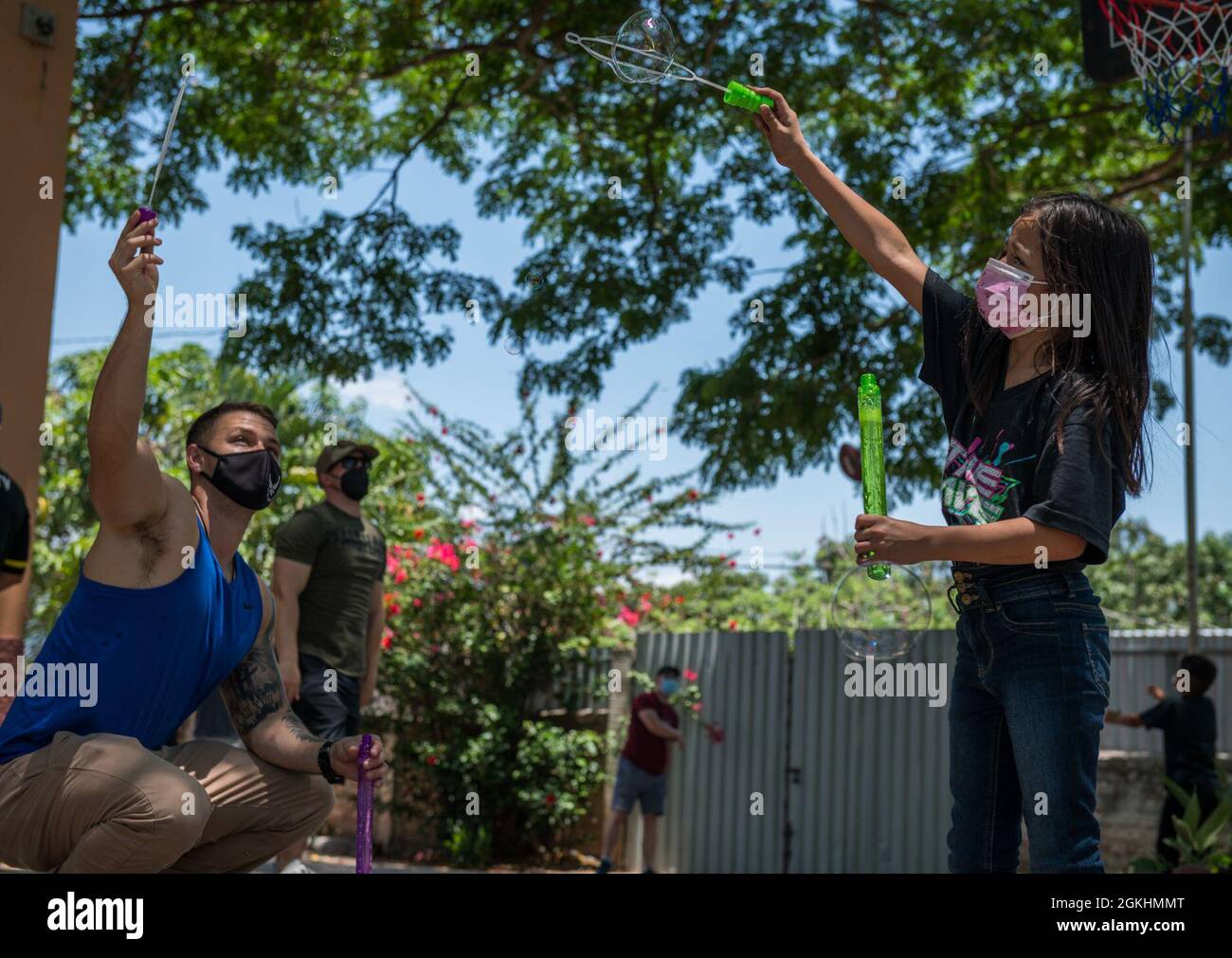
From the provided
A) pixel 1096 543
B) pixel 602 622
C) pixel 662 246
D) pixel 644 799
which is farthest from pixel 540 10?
pixel 1096 543

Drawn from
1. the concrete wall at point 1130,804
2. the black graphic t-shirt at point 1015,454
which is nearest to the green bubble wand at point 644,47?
the black graphic t-shirt at point 1015,454

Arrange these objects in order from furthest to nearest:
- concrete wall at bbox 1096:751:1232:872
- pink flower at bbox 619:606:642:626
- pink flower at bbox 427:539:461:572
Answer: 1. pink flower at bbox 619:606:642:626
2. pink flower at bbox 427:539:461:572
3. concrete wall at bbox 1096:751:1232:872

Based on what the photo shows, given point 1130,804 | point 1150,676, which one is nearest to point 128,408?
point 1130,804

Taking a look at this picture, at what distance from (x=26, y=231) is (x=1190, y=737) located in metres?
7.46

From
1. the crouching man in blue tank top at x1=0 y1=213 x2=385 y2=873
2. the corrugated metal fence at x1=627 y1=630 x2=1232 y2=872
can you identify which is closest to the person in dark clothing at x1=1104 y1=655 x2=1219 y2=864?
the corrugated metal fence at x1=627 y1=630 x2=1232 y2=872

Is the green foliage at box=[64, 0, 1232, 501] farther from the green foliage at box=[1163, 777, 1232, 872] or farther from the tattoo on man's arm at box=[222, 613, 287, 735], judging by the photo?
the tattoo on man's arm at box=[222, 613, 287, 735]

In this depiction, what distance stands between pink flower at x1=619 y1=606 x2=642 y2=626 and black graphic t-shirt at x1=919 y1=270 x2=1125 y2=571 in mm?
7690

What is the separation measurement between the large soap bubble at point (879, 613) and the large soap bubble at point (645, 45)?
5.85ft

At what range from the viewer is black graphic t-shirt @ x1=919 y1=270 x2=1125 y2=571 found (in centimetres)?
255

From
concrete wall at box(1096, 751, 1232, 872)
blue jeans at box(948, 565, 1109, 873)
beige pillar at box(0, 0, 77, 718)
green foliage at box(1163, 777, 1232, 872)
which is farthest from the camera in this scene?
concrete wall at box(1096, 751, 1232, 872)

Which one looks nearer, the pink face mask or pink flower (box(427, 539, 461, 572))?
the pink face mask

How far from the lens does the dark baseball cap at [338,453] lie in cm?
595
